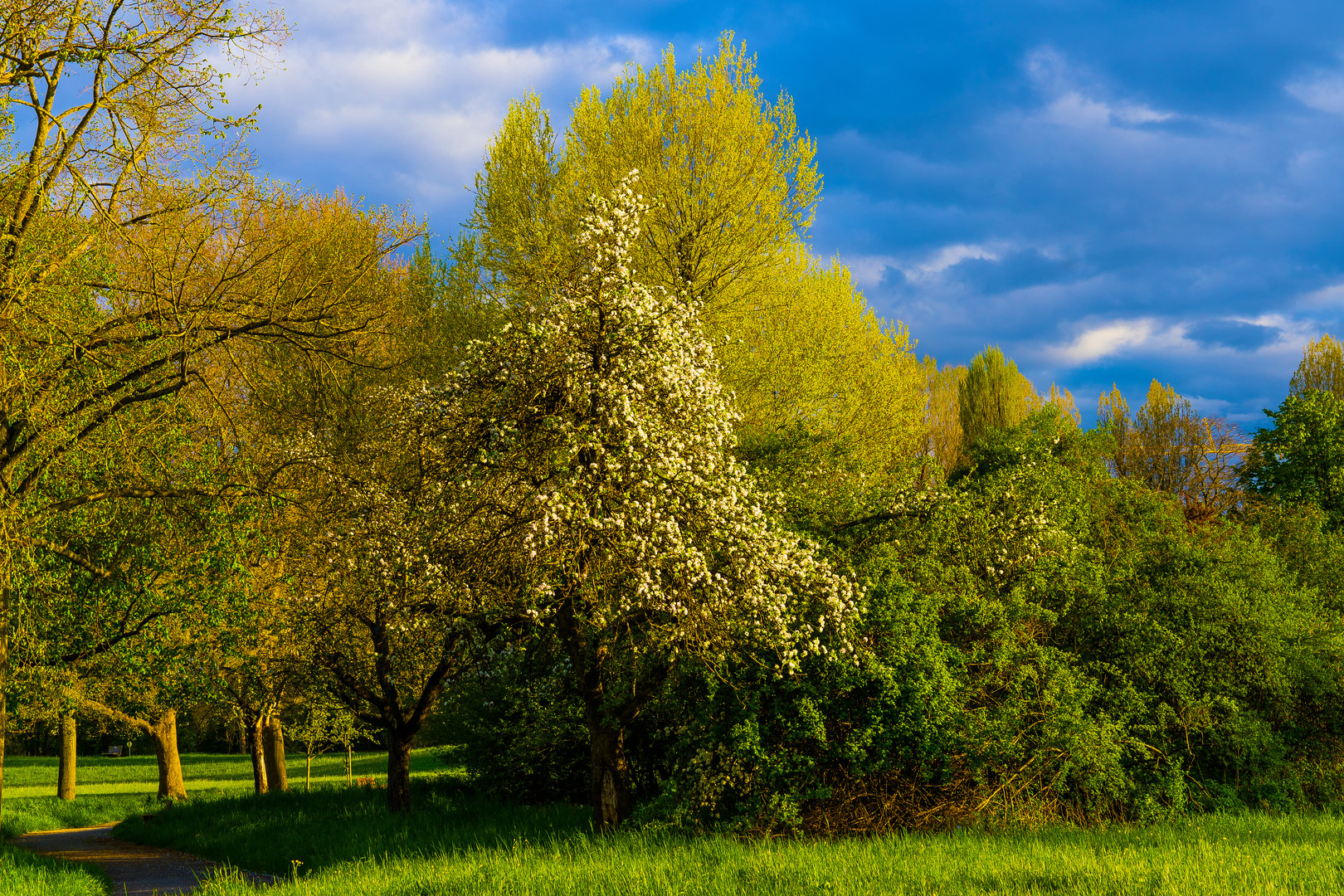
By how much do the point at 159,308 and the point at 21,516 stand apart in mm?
2981

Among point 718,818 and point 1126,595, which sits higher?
point 1126,595

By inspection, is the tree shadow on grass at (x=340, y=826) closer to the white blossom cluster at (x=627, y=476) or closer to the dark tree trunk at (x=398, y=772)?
the dark tree trunk at (x=398, y=772)

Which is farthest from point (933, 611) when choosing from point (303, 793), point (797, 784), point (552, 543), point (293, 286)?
point (303, 793)

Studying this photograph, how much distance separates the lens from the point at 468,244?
2620cm

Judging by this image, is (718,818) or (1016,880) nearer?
(1016,880)

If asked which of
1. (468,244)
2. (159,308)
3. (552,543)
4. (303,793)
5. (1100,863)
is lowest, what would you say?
(303,793)

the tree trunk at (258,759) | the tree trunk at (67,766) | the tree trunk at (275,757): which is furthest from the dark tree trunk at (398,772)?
the tree trunk at (67,766)

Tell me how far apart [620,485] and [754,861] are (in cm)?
417

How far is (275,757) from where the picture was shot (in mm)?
25609

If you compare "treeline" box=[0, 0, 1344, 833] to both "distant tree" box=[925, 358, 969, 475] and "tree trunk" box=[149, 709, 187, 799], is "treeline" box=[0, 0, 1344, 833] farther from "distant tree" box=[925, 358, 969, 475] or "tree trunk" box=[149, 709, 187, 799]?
"distant tree" box=[925, 358, 969, 475]

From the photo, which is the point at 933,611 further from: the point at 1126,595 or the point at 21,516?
the point at 21,516

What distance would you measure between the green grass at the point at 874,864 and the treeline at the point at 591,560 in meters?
1.05

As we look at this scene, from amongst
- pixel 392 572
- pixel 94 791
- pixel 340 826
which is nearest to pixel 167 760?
pixel 94 791

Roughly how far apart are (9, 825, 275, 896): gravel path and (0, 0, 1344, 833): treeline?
9.77 ft
